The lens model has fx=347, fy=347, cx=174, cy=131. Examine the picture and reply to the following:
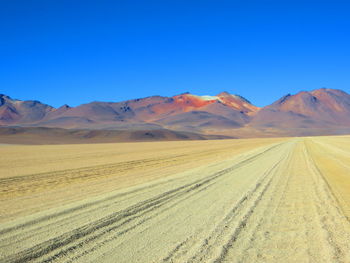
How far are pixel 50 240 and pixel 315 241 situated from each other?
4815mm

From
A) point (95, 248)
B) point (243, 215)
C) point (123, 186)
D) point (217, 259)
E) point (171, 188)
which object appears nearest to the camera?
point (217, 259)

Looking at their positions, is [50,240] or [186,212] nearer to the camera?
[50,240]

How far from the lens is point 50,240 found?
20.5ft

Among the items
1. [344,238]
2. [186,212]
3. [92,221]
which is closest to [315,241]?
[344,238]

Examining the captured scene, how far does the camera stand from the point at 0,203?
32.9 feet

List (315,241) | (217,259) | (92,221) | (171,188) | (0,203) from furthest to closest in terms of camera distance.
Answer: (171,188) → (0,203) → (92,221) → (315,241) → (217,259)

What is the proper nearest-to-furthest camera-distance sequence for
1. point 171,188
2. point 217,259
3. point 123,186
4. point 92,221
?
point 217,259
point 92,221
point 171,188
point 123,186

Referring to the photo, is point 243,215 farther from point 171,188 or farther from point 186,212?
point 171,188

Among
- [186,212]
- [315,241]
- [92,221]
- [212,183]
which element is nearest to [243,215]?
[186,212]

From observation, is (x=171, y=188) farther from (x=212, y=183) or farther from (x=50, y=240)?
(x=50, y=240)

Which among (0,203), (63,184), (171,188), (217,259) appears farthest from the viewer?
(63,184)

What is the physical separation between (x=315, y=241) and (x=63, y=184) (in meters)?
10.2

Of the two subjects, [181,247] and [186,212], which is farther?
[186,212]

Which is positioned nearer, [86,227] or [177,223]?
[86,227]
